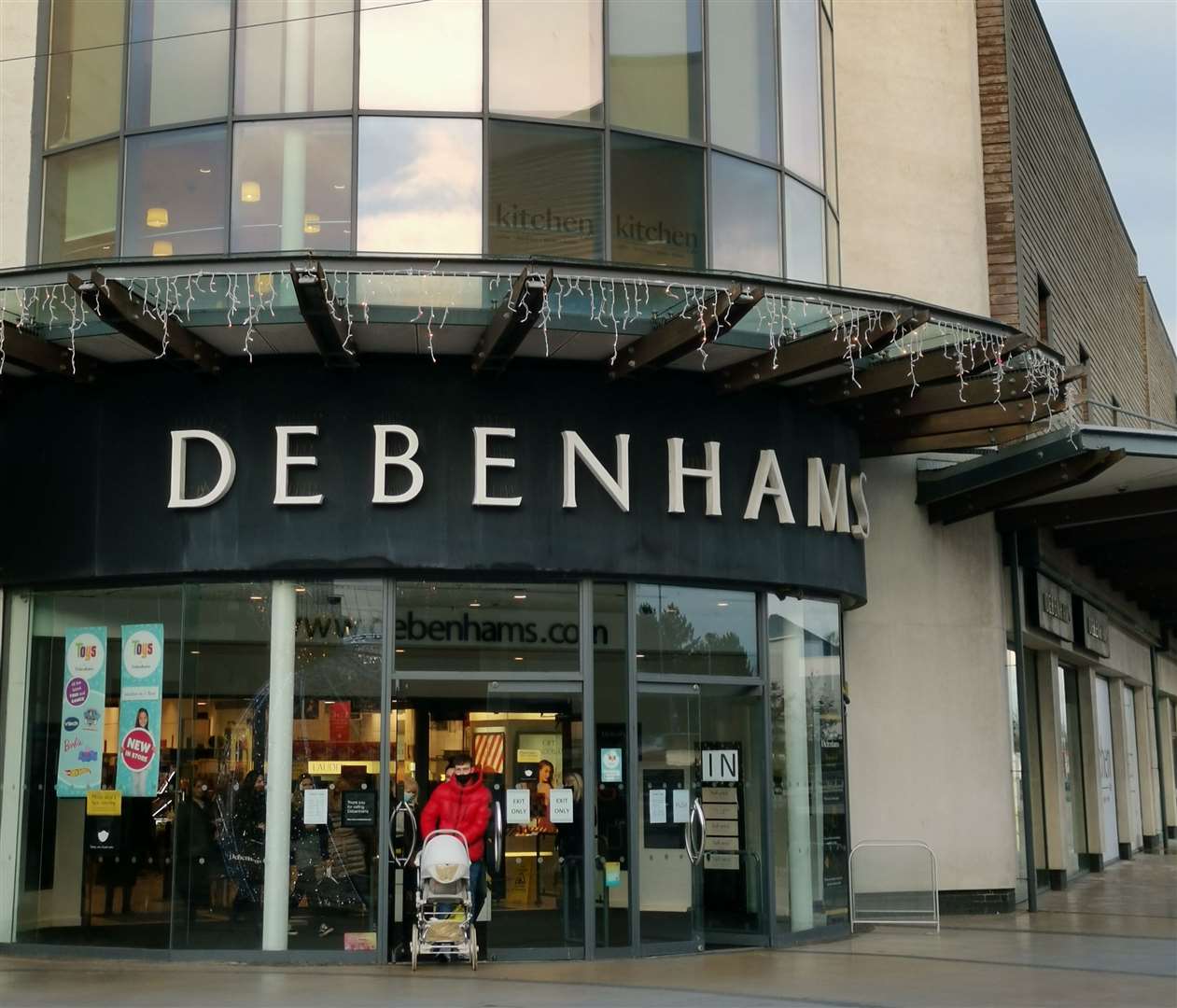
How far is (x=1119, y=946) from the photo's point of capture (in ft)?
45.8

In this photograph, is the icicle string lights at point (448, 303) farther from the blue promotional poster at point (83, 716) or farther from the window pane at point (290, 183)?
the blue promotional poster at point (83, 716)

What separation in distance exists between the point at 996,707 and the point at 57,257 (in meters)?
11.0

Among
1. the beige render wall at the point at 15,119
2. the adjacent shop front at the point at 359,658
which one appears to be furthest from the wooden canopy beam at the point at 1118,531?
the beige render wall at the point at 15,119

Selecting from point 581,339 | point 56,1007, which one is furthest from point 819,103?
point 56,1007

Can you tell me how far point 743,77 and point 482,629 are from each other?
5635mm

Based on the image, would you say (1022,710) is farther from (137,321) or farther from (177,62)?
(177,62)

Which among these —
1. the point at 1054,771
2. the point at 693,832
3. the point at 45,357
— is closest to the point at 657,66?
the point at 45,357

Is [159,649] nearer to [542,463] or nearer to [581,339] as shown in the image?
[542,463]

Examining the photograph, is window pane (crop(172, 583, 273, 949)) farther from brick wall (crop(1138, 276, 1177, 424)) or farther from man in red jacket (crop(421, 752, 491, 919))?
brick wall (crop(1138, 276, 1177, 424))

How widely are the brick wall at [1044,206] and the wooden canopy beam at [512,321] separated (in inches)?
320

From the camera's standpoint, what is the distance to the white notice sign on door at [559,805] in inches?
505

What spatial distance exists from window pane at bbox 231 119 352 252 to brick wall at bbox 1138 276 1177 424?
74.8ft

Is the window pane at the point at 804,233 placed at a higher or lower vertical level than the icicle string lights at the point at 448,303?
higher

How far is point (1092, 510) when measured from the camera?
736 inches
